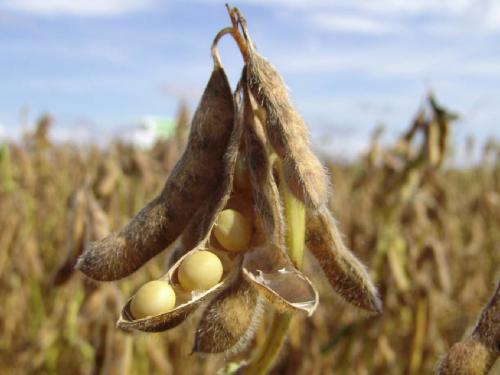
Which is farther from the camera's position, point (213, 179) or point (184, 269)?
point (213, 179)

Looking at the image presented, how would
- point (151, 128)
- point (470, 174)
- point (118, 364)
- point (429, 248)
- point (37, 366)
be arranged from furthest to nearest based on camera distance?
point (470, 174)
point (151, 128)
point (37, 366)
point (429, 248)
point (118, 364)

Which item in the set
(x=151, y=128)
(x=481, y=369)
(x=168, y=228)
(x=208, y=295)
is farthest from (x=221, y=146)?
(x=151, y=128)

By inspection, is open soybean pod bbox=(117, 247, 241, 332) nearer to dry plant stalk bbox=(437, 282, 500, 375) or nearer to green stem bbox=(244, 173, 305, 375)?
green stem bbox=(244, 173, 305, 375)

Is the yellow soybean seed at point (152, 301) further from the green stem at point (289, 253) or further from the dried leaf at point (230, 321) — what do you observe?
the green stem at point (289, 253)

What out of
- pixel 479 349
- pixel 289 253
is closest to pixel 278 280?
pixel 289 253

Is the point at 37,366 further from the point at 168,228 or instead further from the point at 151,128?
the point at 151,128

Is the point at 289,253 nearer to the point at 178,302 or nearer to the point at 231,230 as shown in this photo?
the point at 231,230
